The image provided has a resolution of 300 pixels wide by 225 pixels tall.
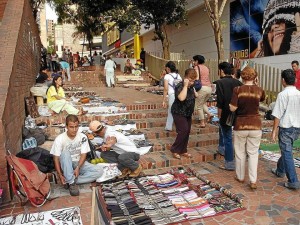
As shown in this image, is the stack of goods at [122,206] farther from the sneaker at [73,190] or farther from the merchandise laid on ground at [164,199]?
the sneaker at [73,190]

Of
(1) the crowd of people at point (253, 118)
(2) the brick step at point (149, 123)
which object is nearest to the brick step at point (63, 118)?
(2) the brick step at point (149, 123)

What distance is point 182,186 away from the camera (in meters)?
4.57

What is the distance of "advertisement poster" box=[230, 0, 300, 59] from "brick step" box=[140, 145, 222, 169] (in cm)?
635

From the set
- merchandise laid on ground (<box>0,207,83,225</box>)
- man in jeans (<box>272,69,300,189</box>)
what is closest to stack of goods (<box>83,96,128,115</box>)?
merchandise laid on ground (<box>0,207,83,225</box>)

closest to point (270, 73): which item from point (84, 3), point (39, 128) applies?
point (39, 128)

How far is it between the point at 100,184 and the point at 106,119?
9.21ft

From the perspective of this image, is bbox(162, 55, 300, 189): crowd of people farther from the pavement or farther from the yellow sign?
the yellow sign

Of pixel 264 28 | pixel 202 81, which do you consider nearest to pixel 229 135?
pixel 202 81

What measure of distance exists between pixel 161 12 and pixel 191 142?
10.7 meters

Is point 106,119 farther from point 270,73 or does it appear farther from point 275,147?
point 270,73

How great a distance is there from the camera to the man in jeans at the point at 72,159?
14.4ft

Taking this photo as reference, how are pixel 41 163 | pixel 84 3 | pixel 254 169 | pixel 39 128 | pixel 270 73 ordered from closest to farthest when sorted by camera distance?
pixel 254 169
pixel 41 163
pixel 39 128
pixel 270 73
pixel 84 3

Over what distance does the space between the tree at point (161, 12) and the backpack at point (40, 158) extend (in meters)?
12.0

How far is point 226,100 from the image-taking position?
5.07 meters
